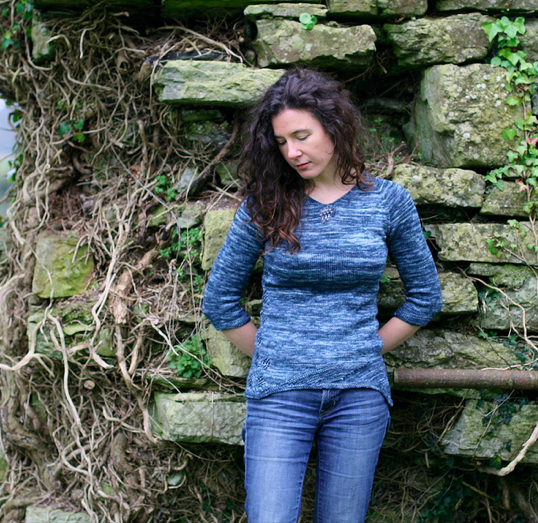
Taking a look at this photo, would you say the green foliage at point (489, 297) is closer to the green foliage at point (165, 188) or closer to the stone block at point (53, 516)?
the green foliage at point (165, 188)

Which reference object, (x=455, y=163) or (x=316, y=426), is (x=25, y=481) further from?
(x=455, y=163)

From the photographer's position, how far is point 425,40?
283 cm

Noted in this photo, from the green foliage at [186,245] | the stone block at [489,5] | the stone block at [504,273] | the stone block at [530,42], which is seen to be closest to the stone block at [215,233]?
the green foliage at [186,245]

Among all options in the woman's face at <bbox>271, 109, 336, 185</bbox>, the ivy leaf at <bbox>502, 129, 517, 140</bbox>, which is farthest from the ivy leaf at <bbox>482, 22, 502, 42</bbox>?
the woman's face at <bbox>271, 109, 336, 185</bbox>

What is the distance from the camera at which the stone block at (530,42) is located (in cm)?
278

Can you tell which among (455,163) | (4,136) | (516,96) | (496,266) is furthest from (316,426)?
(4,136)

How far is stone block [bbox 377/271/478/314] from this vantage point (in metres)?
2.67

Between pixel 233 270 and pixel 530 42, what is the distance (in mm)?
1810

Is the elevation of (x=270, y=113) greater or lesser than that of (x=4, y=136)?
greater

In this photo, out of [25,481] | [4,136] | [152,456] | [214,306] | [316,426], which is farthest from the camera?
[4,136]

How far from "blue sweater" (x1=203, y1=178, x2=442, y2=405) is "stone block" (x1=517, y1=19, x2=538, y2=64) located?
3.88ft

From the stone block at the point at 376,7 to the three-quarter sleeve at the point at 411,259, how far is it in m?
1.09

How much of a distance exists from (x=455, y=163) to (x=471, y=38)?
1.97ft

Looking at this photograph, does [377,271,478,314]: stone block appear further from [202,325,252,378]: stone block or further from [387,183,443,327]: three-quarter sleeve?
[202,325,252,378]: stone block
